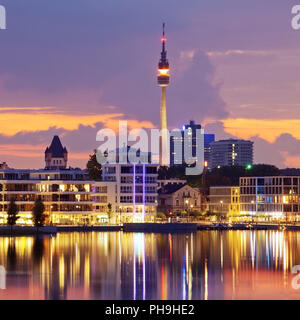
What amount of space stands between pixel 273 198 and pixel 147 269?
391ft

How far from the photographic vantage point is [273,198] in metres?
195

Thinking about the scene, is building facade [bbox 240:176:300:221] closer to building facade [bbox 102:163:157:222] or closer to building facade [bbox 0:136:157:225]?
building facade [bbox 0:136:157:225]

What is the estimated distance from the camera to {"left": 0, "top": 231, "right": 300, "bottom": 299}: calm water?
207ft

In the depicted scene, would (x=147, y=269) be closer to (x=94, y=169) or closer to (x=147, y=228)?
(x=147, y=228)

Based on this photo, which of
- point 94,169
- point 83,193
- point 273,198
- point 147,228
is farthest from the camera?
point 273,198

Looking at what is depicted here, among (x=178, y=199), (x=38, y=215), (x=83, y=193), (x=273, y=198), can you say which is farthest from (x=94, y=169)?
(x=38, y=215)

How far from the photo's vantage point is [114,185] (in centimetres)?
15900

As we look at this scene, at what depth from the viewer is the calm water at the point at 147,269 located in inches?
2484

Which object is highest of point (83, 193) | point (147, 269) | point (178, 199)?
point (178, 199)

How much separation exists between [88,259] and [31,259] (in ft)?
16.1

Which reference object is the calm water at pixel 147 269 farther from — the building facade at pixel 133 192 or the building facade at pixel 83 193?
the building facade at pixel 133 192
